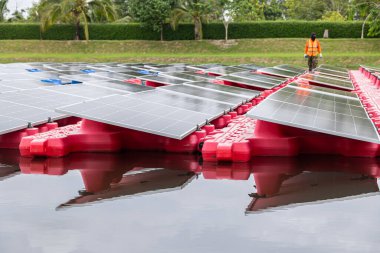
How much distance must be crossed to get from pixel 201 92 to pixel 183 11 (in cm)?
3725

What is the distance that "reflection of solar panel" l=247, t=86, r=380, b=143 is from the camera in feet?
22.7

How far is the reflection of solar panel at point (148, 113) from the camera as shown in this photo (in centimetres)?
742

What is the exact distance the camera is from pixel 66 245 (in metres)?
4.31

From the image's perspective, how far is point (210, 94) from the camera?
11594 millimetres

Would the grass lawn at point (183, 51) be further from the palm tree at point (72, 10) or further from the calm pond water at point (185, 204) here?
the calm pond water at point (185, 204)

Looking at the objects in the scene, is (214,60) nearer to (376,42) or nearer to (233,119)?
(376,42)

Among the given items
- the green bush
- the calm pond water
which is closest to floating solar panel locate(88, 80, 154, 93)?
the calm pond water

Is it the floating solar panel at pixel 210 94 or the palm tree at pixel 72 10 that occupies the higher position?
the palm tree at pixel 72 10

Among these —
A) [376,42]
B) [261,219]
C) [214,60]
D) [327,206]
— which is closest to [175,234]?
[261,219]

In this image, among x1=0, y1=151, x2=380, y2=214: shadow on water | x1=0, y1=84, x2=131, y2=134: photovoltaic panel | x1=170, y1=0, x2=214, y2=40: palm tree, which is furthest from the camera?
x1=170, y1=0, x2=214, y2=40: palm tree

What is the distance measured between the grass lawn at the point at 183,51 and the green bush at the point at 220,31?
2.20 m

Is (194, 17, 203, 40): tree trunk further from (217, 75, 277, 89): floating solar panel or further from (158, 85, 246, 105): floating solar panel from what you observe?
(158, 85, 246, 105): floating solar panel

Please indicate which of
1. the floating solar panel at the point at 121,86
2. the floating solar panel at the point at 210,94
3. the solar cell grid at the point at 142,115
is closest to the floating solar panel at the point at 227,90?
the floating solar panel at the point at 210,94

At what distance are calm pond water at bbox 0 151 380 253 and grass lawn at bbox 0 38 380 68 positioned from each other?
Result: 31288 mm
